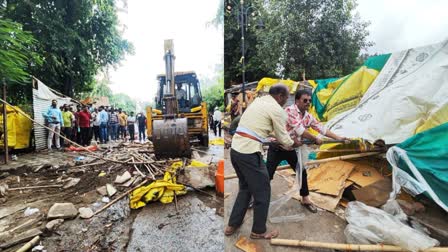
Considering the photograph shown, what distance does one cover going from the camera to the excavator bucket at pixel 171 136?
12.3ft

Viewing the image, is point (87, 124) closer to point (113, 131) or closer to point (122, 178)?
point (122, 178)

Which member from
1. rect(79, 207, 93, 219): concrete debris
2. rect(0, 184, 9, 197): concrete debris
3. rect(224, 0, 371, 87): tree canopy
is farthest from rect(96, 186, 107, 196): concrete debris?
rect(224, 0, 371, 87): tree canopy

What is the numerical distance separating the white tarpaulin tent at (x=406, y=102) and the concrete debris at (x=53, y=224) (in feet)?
8.02

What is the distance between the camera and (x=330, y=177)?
8.46 feet

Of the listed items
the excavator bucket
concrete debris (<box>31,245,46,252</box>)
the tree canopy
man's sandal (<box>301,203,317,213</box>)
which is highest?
the tree canopy

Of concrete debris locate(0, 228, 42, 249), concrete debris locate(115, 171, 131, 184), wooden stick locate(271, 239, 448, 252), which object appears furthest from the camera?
concrete debris locate(115, 171, 131, 184)

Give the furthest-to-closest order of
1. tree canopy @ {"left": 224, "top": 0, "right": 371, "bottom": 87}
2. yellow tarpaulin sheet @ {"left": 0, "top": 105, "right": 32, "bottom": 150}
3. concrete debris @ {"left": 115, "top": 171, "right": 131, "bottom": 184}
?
tree canopy @ {"left": 224, "top": 0, "right": 371, "bottom": 87} → concrete debris @ {"left": 115, "top": 171, "right": 131, "bottom": 184} → yellow tarpaulin sheet @ {"left": 0, "top": 105, "right": 32, "bottom": 150}

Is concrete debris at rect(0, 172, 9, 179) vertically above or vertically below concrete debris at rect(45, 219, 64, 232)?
above

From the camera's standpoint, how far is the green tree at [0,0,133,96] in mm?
2230

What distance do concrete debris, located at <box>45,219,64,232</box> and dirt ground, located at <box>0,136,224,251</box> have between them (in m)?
0.03

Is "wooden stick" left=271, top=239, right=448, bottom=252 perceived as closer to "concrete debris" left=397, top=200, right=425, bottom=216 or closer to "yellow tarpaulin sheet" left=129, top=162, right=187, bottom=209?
"concrete debris" left=397, top=200, right=425, bottom=216

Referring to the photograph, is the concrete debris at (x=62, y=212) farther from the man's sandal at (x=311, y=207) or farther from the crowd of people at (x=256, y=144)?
the man's sandal at (x=311, y=207)

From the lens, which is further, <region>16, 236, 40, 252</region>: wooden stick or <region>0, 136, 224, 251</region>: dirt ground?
<region>0, 136, 224, 251</region>: dirt ground

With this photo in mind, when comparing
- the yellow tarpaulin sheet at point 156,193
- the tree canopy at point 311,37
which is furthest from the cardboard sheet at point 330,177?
the tree canopy at point 311,37
